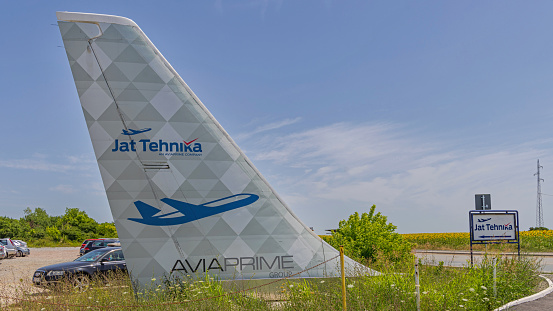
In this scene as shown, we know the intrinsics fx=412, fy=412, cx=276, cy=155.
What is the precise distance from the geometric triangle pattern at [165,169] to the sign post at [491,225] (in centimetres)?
801

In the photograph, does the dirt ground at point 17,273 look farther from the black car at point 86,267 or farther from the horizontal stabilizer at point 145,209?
the horizontal stabilizer at point 145,209

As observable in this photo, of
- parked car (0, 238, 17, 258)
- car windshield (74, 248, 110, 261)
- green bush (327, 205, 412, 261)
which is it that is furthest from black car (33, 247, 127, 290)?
parked car (0, 238, 17, 258)

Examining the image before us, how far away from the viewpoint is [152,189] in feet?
22.1

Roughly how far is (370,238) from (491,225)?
4476 mm

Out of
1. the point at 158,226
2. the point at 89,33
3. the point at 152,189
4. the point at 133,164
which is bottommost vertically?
the point at 158,226

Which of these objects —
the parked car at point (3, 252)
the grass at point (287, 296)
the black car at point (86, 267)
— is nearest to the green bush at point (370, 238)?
the grass at point (287, 296)

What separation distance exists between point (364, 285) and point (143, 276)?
12.1ft

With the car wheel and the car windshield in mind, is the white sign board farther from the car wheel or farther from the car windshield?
the car windshield

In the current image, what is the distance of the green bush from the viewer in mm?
11750

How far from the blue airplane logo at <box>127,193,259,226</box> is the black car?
7.32m

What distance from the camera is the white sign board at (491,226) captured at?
43.4 ft

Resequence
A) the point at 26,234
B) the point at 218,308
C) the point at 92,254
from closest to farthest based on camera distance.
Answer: the point at 218,308 → the point at 92,254 → the point at 26,234

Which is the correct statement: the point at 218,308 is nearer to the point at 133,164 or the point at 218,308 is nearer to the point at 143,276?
the point at 143,276

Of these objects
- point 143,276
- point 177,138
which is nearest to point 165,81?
point 177,138
